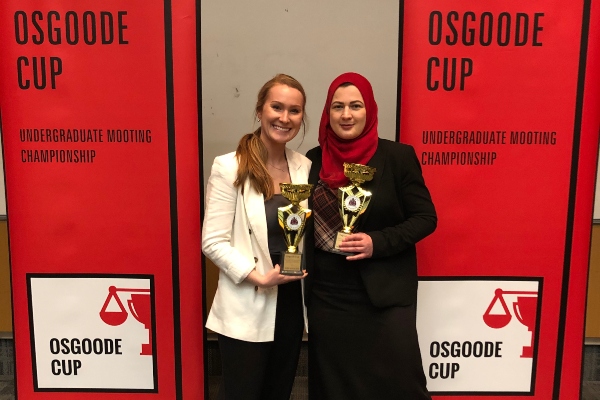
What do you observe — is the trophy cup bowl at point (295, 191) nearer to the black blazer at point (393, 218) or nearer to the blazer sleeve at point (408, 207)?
the black blazer at point (393, 218)

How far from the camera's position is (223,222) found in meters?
1.59

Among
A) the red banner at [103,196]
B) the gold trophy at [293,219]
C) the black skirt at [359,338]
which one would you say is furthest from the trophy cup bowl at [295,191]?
the red banner at [103,196]

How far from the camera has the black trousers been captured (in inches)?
65.9

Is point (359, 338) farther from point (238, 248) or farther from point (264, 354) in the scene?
point (238, 248)

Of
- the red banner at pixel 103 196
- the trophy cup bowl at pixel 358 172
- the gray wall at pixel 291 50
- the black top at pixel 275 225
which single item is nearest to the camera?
the trophy cup bowl at pixel 358 172

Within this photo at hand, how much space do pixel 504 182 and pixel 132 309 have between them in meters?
1.90

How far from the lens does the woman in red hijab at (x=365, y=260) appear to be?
5.11 ft

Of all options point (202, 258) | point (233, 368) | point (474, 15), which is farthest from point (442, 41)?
point (233, 368)

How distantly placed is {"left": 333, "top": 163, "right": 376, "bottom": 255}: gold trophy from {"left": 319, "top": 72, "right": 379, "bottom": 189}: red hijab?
62 millimetres

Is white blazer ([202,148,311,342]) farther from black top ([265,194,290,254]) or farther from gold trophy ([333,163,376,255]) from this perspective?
gold trophy ([333,163,376,255])

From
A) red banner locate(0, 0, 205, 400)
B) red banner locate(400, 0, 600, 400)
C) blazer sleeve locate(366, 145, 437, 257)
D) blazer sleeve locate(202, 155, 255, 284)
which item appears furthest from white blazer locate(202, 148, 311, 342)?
red banner locate(400, 0, 600, 400)

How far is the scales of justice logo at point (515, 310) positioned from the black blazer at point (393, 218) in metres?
0.79

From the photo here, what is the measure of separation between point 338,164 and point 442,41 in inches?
33.9

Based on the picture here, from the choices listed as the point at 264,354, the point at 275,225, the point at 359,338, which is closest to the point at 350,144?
the point at 275,225
